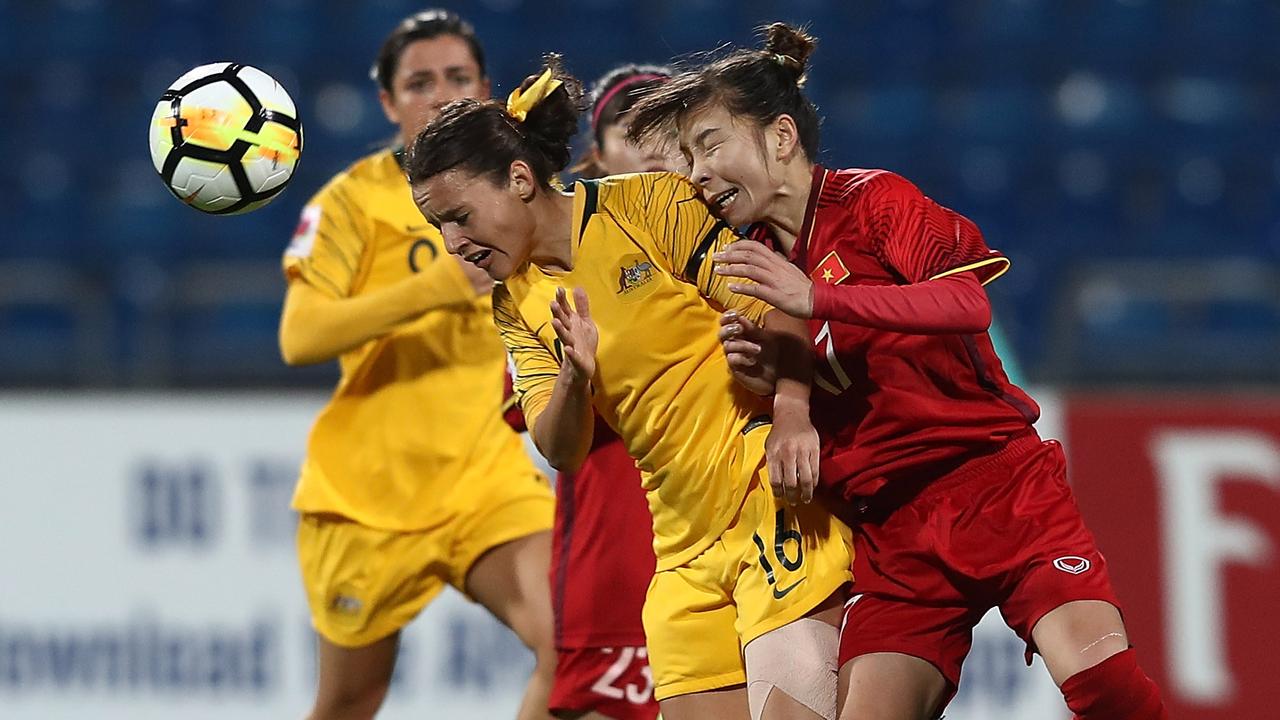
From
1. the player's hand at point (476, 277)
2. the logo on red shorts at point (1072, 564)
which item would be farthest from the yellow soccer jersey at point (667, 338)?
the player's hand at point (476, 277)

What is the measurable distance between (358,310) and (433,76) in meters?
0.67

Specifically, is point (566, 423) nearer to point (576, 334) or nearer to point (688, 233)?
point (576, 334)

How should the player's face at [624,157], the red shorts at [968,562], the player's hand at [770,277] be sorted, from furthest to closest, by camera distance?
the player's face at [624,157] < the red shorts at [968,562] < the player's hand at [770,277]

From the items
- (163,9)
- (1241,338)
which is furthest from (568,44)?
(1241,338)

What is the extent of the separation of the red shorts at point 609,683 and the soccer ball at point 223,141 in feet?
4.39

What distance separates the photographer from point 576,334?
10.0 ft

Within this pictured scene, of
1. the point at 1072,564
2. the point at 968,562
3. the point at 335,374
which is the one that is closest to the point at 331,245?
the point at 968,562

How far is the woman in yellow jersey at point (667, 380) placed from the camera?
3191 millimetres

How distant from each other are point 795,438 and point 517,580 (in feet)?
5.29

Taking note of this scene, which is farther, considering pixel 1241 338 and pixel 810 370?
pixel 1241 338

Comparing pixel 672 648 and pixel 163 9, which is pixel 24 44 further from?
pixel 672 648

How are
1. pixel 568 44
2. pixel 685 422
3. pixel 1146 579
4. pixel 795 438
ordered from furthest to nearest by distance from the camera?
1. pixel 568 44
2. pixel 1146 579
3. pixel 685 422
4. pixel 795 438

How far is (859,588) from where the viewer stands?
10.7ft

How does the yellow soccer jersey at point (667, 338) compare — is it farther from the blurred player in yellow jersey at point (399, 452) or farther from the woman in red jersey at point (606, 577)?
the blurred player in yellow jersey at point (399, 452)
